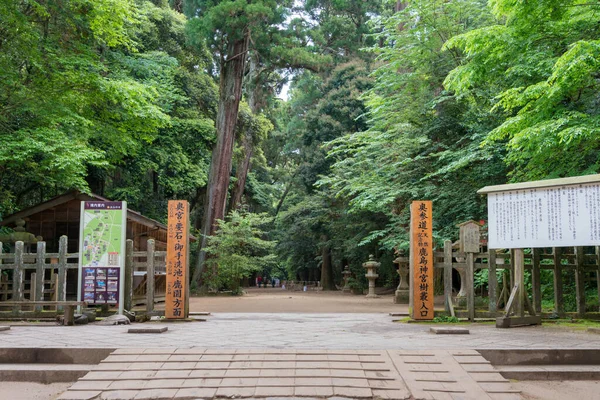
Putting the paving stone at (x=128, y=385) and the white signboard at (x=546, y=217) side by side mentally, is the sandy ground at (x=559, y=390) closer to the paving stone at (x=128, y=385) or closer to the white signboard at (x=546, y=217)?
the white signboard at (x=546, y=217)

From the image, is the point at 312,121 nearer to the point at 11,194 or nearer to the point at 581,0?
the point at 11,194

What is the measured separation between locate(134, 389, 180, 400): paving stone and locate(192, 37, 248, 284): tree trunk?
58.0ft

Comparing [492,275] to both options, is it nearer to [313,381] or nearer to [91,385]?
[313,381]

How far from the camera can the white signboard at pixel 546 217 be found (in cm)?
694

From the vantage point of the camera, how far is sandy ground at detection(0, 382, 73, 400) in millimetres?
4789

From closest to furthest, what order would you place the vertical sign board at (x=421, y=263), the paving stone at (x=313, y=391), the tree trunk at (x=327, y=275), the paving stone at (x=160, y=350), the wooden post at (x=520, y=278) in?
the paving stone at (x=313, y=391) → the paving stone at (x=160, y=350) → the wooden post at (x=520, y=278) → the vertical sign board at (x=421, y=263) → the tree trunk at (x=327, y=275)

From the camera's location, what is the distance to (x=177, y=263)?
878 centimetres

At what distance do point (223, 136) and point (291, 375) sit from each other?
1857cm

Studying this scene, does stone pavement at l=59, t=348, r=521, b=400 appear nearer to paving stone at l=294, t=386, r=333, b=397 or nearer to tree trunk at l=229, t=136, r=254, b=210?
paving stone at l=294, t=386, r=333, b=397

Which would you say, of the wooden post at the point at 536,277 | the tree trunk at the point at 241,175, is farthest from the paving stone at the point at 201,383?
the tree trunk at the point at 241,175

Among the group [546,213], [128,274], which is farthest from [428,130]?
[128,274]

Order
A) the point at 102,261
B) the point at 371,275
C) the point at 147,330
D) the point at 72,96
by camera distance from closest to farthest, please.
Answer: the point at 147,330, the point at 102,261, the point at 72,96, the point at 371,275

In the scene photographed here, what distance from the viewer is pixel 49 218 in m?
15.4

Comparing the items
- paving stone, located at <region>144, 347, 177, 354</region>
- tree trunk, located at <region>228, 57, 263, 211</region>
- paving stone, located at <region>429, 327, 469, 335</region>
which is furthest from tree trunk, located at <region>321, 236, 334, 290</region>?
paving stone, located at <region>144, 347, 177, 354</region>
